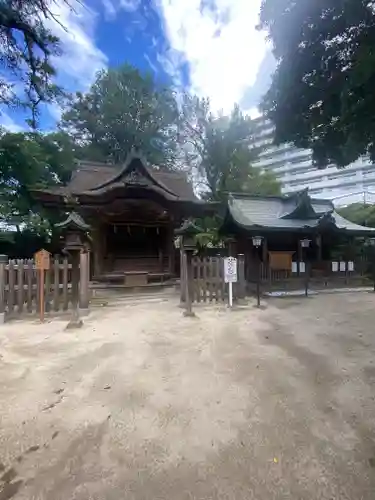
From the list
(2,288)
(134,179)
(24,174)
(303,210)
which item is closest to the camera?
(2,288)

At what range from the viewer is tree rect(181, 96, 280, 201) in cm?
2516

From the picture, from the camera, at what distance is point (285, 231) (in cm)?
1332

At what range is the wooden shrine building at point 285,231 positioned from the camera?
1330cm

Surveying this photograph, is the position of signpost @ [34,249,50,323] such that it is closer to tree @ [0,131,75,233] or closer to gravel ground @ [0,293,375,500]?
gravel ground @ [0,293,375,500]

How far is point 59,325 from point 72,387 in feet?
10.7

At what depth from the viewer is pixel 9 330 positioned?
19.8 feet

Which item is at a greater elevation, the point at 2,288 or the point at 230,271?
the point at 230,271

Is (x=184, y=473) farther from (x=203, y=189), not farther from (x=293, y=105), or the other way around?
(x=203, y=189)

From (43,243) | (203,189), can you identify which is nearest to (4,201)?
(43,243)

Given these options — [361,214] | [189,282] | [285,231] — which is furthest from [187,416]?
[361,214]

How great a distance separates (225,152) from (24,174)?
16.0 m

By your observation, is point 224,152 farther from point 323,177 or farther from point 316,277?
point 323,177

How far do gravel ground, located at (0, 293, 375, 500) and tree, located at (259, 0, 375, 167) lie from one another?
3.11 m

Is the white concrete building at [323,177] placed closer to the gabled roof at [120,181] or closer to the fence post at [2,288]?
the gabled roof at [120,181]
